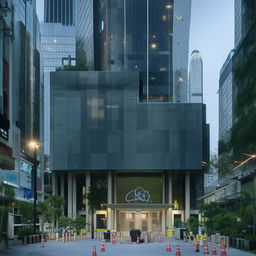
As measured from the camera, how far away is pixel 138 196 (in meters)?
107

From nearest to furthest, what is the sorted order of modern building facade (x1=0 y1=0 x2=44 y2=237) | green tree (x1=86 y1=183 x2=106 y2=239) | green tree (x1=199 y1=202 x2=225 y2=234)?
green tree (x1=199 y1=202 x2=225 y2=234)
modern building facade (x1=0 y1=0 x2=44 y2=237)
green tree (x1=86 y1=183 x2=106 y2=239)

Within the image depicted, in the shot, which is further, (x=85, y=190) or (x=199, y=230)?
(x=85, y=190)

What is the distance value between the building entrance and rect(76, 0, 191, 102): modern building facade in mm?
31500

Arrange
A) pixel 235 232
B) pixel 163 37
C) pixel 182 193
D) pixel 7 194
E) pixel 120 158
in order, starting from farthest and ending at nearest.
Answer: pixel 163 37 → pixel 182 193 → pixel 120 158 → pixel 235 232 → pixel 7 194

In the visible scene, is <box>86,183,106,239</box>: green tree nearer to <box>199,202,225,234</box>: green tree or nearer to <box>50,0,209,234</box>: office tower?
<box>50,0,209,234</box>: office tower

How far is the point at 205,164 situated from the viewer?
101 metres

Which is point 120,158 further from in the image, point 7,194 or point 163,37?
point 7,194

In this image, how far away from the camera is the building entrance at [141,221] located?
101 meters

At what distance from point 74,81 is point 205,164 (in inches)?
1050

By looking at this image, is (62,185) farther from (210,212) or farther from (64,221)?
(210,212)

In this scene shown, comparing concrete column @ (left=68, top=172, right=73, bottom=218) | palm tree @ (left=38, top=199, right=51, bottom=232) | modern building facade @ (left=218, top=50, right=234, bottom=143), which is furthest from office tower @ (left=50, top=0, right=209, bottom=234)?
modern building facade @ (left=218, top=50, right=234, bottom=143)

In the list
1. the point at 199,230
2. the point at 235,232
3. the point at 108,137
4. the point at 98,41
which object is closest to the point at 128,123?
the point at 108,137

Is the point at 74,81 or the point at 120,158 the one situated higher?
the point at 74,81

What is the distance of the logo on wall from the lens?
107m
